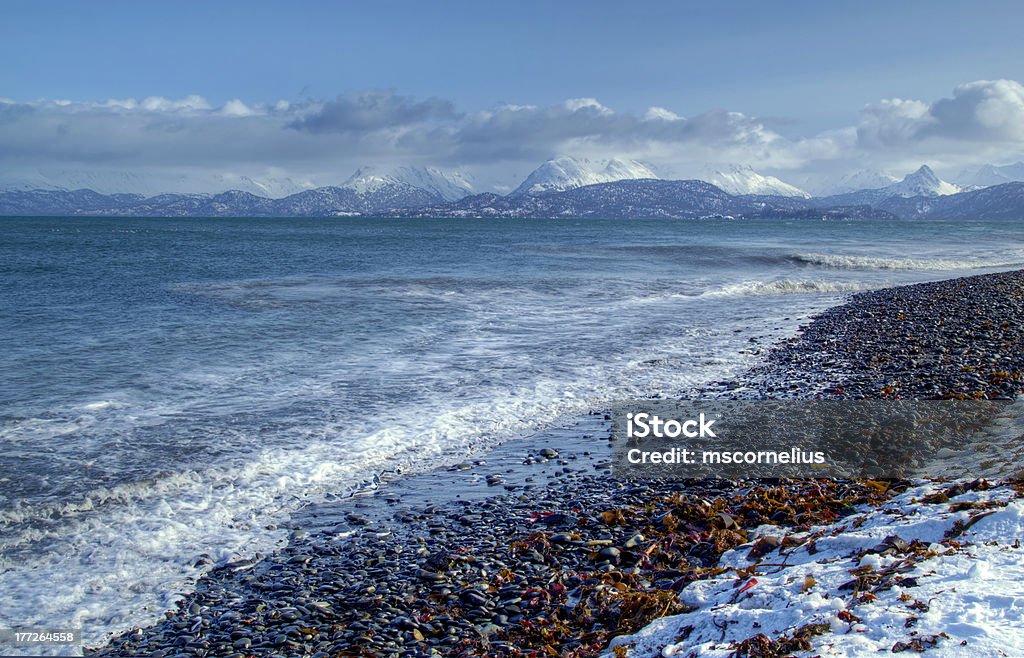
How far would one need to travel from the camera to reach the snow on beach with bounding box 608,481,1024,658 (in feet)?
16.3

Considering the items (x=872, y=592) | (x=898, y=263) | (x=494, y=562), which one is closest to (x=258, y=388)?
(x=494, y=562)

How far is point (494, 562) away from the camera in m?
7.92

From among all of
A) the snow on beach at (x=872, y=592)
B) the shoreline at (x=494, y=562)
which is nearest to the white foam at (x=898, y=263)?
the shoreline at (x=494, y=562)

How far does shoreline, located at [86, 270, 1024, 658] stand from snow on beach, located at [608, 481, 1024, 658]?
486 mm

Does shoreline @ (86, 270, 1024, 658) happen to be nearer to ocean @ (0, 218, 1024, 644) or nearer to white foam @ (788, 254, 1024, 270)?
ocean @ (0, 218, 1024, 644)

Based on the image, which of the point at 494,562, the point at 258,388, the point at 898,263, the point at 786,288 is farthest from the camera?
the point at 898,263

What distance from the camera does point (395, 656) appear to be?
632 centimetres

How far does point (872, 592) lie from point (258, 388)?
45.8 ft

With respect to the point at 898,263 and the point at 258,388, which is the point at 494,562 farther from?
the point at 898,263

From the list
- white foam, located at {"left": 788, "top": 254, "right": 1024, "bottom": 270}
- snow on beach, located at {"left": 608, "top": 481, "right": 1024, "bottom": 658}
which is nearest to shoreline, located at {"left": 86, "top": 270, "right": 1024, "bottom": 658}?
snow on beach, located at {"left": 608, "top": 481, "right": 1024, "bottom": 658}

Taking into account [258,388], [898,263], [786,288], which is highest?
[898,263]

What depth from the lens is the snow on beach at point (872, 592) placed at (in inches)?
195

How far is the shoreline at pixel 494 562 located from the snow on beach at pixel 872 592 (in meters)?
0.49

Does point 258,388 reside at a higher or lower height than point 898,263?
lower
